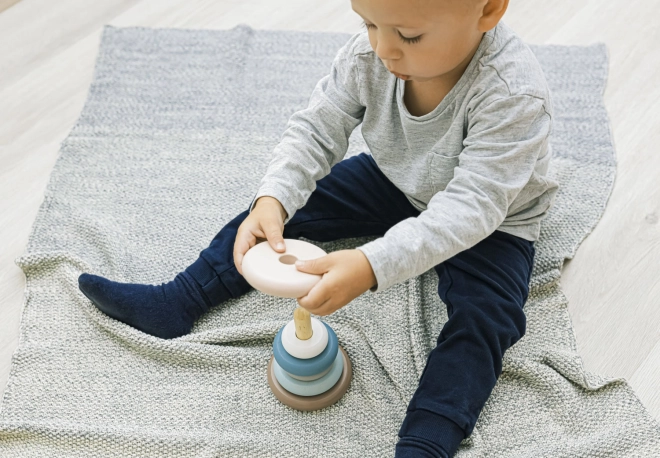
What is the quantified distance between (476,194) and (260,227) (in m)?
0.25

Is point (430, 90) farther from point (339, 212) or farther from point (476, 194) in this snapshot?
point (339, 212)

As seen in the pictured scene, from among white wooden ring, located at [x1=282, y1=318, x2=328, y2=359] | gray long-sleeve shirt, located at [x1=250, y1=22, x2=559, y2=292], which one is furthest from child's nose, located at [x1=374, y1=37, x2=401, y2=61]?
white wooden ring, located at [x1=282, y1=318, x2=328, y2=359]

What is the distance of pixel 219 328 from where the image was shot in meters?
0.94

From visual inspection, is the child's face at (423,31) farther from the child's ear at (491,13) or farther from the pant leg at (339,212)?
the pant leg at (339,212)

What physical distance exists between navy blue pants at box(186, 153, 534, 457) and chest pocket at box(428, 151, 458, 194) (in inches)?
3.9

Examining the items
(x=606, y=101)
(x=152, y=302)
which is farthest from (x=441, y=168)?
(x=606, y=101)

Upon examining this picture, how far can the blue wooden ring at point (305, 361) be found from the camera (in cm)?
82

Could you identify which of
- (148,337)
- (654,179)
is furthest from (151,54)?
(654,179)

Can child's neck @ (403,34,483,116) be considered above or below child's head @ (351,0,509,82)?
below

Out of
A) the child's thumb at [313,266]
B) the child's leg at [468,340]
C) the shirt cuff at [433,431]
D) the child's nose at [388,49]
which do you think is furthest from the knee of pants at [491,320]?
the child's nose at [388,49]

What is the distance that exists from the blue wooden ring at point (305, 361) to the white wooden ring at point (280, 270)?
0.41ft

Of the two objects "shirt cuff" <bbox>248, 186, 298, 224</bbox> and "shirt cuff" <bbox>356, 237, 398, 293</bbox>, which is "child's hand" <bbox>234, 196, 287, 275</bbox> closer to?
"shirt cuff" <bbox>248, 186, 298, 224</bbox>

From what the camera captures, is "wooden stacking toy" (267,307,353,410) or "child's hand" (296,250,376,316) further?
"wooden stacking toy" (267,307,353,410)

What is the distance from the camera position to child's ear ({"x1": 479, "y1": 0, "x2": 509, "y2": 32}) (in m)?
0.68
